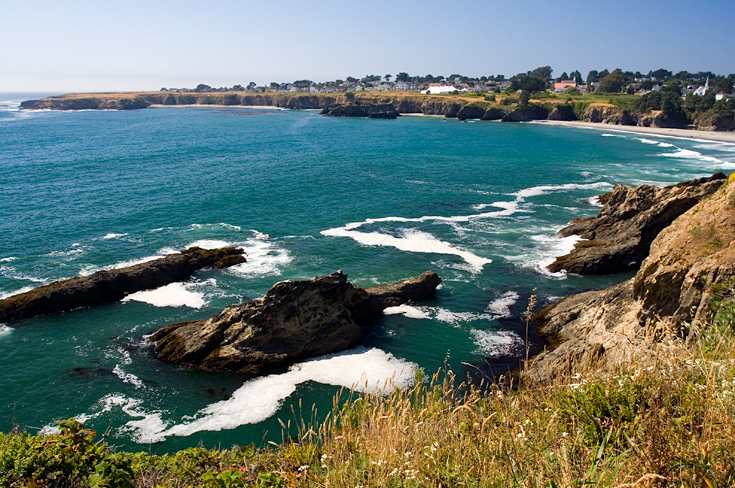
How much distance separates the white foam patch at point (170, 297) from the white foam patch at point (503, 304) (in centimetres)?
1873

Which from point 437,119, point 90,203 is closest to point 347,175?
point 90,203

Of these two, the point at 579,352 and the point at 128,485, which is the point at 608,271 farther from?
the point at 128,485

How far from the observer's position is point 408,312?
30469mm

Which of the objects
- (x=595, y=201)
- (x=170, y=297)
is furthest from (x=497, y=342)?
(x=595, y=201)

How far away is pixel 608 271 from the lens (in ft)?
117

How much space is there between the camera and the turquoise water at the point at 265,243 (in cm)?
2216

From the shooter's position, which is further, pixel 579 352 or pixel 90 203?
pixel 90 203

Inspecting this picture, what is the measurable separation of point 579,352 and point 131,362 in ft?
70.7

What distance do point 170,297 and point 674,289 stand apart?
28.7 meters

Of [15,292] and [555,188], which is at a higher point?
[555,188]

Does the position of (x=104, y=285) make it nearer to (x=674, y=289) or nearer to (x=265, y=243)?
(x=265, y=243)

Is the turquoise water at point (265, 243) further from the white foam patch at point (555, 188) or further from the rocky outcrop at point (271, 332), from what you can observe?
the rocky outcrop at point (271, 332)

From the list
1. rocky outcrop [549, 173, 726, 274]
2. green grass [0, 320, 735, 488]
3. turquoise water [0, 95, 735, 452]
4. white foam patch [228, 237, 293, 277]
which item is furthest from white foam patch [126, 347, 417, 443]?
rocky outcrop [549, 173, 726, 274]

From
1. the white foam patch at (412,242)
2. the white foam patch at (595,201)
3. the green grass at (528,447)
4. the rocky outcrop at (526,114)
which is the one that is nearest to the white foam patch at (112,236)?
the white foam patch at (412,242)
